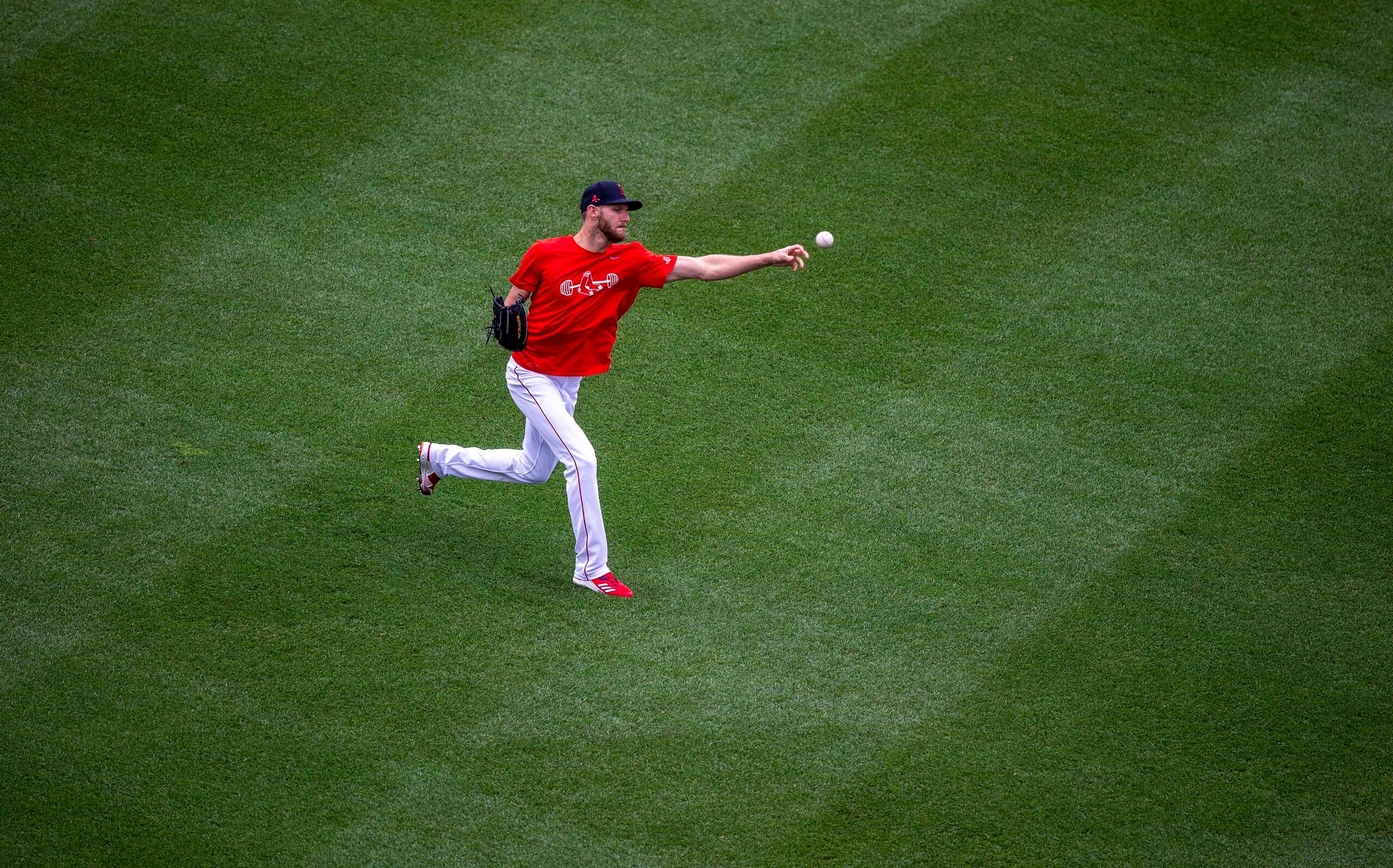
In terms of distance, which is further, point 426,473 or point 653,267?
point 426,473

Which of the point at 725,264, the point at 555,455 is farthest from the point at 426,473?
the point at 725,264

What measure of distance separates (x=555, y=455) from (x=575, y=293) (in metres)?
0.89

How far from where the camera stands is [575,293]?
20.2 feet

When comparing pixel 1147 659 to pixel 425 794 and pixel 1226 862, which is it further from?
pixel 425 794

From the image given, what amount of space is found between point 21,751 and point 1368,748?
607 centimetres

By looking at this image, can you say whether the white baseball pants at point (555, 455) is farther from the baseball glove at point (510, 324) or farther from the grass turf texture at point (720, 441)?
the grass turf texture at point (720, 441)

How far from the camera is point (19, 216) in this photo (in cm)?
841

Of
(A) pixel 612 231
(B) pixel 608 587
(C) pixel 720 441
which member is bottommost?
(B) pixel 608 587

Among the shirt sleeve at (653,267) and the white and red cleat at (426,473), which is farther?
the white and red cleat at (426,473)

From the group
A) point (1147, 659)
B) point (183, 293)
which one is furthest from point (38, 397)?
point (1147, 659)

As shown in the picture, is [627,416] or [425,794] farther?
[627,416]

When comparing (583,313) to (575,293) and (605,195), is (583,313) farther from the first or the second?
(605,195)

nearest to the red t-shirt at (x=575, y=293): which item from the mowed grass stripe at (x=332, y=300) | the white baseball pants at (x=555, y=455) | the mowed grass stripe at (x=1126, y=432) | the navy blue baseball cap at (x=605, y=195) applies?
→ the white baseball pants at (x=555, y=455)

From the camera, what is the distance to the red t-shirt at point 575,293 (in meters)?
6.11
